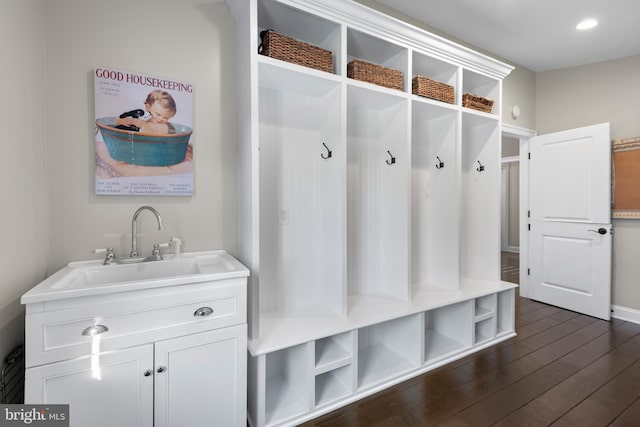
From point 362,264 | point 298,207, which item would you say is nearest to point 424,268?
point 362,264

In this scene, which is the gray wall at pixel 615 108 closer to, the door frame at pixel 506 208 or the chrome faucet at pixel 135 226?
the door frame at pixel 506 208

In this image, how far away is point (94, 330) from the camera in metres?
1.23

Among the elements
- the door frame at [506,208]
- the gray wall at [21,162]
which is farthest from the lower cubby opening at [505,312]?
the door frame at [506,208]

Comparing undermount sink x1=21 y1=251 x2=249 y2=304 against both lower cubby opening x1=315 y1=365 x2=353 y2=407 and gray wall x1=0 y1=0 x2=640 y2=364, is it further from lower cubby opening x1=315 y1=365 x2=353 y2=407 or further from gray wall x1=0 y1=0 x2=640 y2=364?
lower cubby opening x1=315 y1=365 x2=353 y2=407

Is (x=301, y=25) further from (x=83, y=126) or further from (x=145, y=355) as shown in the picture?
(x=145, y=355)

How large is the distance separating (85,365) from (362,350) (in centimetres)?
190

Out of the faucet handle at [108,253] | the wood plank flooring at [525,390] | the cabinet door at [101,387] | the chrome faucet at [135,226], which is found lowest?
the wood plank flooring at [525,390]

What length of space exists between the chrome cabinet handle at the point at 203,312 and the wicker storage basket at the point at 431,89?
221cm

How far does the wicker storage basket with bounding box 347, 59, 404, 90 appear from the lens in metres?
2.14

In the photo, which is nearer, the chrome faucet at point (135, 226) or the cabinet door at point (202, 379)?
the cabinet door at point (202, 379)

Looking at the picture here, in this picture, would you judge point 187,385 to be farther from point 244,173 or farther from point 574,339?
point 574,339

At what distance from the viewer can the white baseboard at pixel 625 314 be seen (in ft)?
10.5

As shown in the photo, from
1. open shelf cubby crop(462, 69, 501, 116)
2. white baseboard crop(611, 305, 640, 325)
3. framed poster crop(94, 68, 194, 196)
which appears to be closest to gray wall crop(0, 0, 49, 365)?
framed poster crop(94, 68, 194, 196)

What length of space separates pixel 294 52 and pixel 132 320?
1.71m
